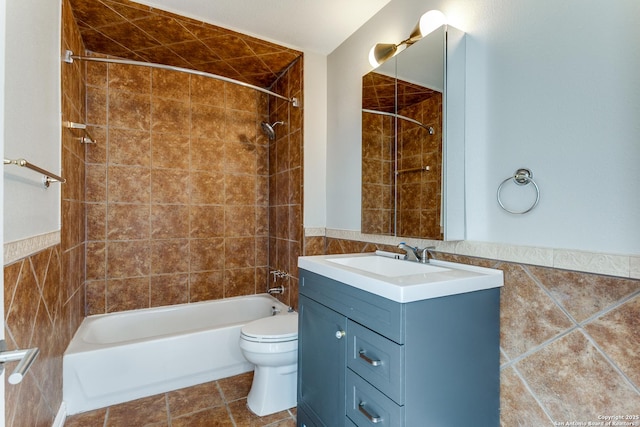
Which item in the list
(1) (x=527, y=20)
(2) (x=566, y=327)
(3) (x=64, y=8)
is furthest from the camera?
(3) (x=64, y=8)

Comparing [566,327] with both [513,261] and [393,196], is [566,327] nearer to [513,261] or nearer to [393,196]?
[513,261]

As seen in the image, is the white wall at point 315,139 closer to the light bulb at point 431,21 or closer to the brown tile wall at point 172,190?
the brown tile wall at point 172,190

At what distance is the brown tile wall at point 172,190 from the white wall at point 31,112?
2.77 ft

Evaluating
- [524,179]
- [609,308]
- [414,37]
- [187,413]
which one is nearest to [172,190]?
[187,413]

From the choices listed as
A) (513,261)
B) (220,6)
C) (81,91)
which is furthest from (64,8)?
(513,261)

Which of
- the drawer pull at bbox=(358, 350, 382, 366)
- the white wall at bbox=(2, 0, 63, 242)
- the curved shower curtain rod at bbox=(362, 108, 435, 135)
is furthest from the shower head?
the drawer pull at bbox=(358, 350, 382, 366)

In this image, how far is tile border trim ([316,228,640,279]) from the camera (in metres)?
0.94

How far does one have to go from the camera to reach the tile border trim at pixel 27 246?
1035mm

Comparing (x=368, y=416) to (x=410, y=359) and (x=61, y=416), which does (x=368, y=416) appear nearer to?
(x=410, y=359)

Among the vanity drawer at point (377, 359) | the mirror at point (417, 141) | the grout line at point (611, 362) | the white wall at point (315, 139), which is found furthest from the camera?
the white wall at point (315, 139)

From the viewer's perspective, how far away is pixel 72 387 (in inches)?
71.4

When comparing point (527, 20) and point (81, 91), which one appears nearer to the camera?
point (527, 20)

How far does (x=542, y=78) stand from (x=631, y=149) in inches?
15.1

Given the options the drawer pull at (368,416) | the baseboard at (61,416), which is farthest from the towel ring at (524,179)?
the baseboard at (61,416)
